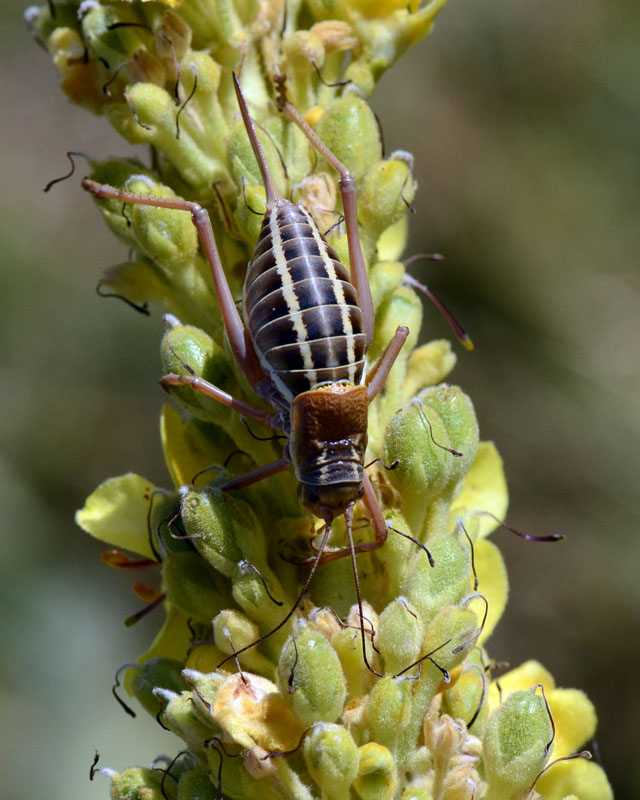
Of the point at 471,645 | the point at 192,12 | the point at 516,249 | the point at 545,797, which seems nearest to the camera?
the point at 471,645

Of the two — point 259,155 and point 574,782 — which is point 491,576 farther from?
point 259,155

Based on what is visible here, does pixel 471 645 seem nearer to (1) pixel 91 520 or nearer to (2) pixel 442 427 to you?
(2) pixel 442 427

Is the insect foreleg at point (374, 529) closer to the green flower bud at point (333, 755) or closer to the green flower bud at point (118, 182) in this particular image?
the green flower bud at point (333, 755)

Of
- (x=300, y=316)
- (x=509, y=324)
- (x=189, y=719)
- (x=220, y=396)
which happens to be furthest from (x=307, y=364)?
(x=509, y=324)

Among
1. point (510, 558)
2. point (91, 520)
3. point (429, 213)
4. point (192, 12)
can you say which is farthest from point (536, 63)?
point (91, 520)

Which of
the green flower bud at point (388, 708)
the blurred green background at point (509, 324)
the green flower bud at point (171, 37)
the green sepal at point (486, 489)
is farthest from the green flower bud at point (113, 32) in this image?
the blurred green background at point (509, 324)

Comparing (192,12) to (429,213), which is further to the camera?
(429,213)

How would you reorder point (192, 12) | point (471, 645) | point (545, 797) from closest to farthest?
point (471, 645) < point (545, 797) < point (192, 12)
